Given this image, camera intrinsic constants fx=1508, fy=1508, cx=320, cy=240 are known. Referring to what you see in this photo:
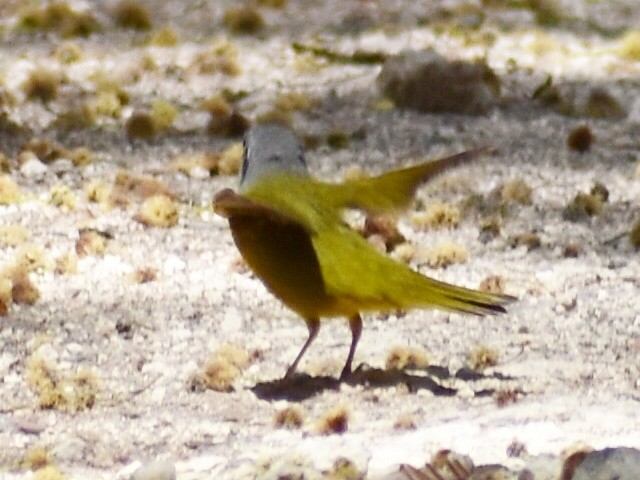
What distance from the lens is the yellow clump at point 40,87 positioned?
249 inches

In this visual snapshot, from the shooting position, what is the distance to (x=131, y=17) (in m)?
7.68

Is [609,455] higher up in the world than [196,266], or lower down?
higher up

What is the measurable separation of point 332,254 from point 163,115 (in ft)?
8.81

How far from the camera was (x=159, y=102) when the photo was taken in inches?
242

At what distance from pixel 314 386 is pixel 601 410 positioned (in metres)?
0.73

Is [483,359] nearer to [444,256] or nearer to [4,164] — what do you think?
[444,256]

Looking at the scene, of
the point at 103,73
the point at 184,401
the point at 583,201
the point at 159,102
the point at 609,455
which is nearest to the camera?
the point at 609,455

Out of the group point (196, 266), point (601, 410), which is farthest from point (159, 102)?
point (601, 410)

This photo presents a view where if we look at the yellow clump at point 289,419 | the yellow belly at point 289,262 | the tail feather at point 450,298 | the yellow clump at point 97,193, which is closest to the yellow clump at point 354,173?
the yellow clump at point 97,193

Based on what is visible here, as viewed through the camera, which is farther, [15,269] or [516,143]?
[516,143]

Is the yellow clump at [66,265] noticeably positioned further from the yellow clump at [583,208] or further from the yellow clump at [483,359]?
the yellow clump at [583,208]

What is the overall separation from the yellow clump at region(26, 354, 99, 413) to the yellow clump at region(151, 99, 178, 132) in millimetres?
2400

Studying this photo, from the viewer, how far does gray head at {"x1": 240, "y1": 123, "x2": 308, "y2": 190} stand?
380 cm

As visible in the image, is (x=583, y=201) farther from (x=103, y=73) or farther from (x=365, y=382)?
(x=103, y=73)
